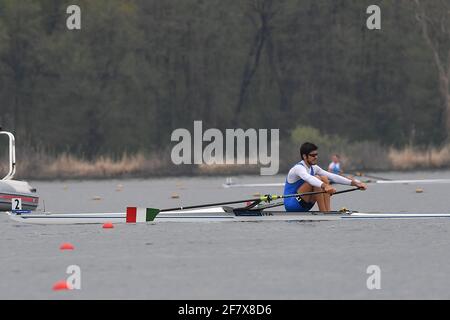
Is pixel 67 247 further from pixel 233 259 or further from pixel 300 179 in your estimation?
pixel 300 179

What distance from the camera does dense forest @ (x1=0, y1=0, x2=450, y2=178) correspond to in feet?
201

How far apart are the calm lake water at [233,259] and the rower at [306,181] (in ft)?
1.55

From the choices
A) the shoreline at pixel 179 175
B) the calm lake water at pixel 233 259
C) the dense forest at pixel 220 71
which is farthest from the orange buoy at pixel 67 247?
the dense forest at pixel 220 71

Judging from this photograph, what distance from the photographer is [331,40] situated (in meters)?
65.6

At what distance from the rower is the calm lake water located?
0.47m

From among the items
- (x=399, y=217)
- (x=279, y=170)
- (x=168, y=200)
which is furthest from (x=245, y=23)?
(x=399, y=217)

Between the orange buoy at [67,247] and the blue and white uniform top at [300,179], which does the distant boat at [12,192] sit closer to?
the orange buoy at [67,247]

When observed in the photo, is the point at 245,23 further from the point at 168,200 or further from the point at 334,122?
the point at 168,200

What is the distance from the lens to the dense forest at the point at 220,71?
201 ft

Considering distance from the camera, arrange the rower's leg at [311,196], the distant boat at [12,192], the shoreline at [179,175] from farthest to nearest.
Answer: the shoreline at [179,175], the distant boat at [12,192], the rower's leg at [311,196]

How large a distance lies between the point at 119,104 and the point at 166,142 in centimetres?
352

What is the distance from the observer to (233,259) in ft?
57.7

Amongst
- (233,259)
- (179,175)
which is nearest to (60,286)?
(233,259)

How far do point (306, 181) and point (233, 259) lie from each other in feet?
14.9
